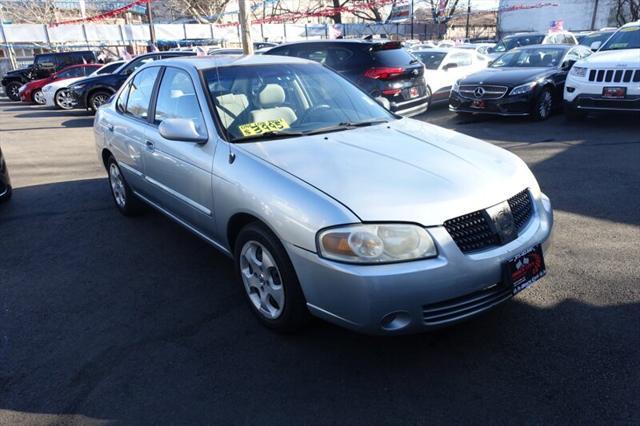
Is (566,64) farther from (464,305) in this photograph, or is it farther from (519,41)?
(464,305)

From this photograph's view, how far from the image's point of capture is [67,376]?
274 centimetres

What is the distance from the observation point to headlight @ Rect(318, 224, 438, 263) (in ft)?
7.77

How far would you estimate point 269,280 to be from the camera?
2.91 metres

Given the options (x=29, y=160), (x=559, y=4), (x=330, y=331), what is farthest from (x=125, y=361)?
(x=559, y=4)

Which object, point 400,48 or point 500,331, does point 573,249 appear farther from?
point 400,48

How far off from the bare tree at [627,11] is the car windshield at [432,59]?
34299 mm

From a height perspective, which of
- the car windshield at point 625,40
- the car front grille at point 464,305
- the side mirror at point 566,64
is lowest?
the car front grille at point 464,305

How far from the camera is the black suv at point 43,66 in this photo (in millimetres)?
18906

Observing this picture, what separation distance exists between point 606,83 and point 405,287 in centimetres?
733

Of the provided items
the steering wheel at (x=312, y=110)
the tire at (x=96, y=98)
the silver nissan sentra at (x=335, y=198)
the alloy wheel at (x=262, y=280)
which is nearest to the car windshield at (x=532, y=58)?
the silver nissan sentra at (x=335, y=198)

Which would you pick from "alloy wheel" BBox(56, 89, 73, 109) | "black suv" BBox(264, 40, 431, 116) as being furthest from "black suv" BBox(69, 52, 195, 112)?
"black suv" BBox(264, 40, 431, 116)

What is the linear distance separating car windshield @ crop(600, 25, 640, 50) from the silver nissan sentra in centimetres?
718

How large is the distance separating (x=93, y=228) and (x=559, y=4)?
5178 centimetres

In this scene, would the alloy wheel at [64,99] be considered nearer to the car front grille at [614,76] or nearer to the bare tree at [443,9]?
the car front grille at [614,76]
